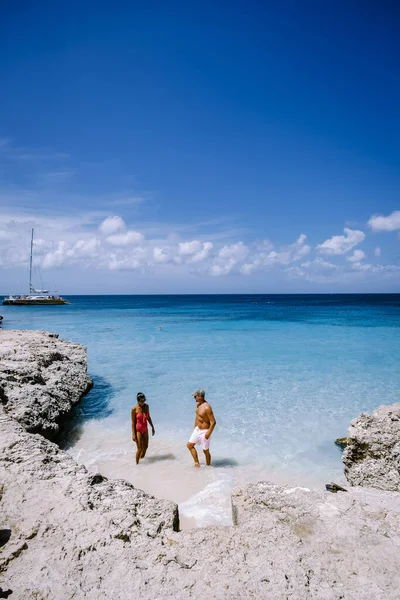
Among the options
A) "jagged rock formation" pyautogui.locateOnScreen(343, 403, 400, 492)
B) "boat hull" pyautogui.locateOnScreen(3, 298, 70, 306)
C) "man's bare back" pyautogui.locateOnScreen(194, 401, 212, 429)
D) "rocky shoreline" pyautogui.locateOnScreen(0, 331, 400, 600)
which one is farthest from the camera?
"boat hull" pyautogui.locateOnScreen(3, 298, 70, 306)

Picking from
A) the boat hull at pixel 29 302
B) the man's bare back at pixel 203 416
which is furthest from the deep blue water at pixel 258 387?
the boat hull at pixel 29 302

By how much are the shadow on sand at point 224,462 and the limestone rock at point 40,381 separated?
3608mm

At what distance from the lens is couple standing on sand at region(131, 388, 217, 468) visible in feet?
21.6

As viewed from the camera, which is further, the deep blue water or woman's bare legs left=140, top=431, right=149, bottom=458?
the deep blue water

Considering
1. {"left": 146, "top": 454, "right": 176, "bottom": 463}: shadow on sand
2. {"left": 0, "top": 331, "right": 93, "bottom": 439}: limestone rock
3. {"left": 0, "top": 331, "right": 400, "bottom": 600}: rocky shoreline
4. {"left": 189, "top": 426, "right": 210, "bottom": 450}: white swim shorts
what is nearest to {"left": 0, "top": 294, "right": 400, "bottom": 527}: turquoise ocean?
{"left": 146, "top": 454, "right": 176, "bottom": 463}: shadow on sand

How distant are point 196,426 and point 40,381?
172 inches

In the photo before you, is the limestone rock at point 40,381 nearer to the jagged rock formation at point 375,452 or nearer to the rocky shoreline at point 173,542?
the rocky shoreline at point 173,542

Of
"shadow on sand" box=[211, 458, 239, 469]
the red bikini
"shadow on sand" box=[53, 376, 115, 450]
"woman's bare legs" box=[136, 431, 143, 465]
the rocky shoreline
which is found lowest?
"shadow on sand" box=[53, 376, 115, 450]

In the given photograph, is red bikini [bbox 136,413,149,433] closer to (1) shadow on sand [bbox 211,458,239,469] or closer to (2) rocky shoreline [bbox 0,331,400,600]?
(1) shadow on sand [bbox 211,458,239,469]

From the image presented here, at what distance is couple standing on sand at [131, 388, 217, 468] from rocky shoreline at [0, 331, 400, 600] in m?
2.19

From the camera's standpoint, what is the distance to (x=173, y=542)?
10.2 ft

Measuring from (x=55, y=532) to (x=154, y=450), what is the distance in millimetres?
4481

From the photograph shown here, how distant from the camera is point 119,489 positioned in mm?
4043

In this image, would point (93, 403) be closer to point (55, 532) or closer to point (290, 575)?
point (55, 532)
